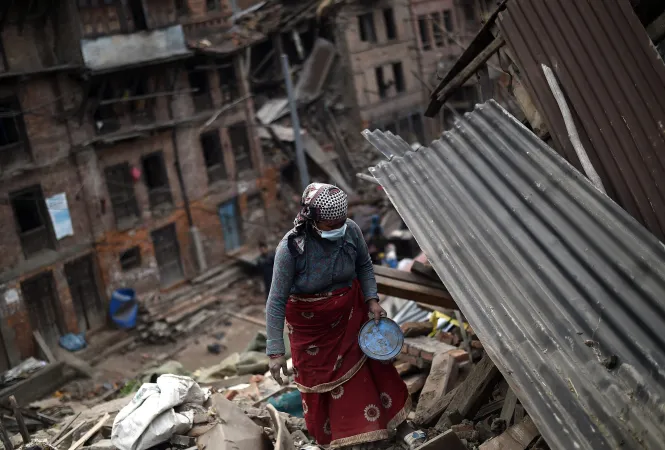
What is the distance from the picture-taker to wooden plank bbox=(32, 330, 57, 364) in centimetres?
1966

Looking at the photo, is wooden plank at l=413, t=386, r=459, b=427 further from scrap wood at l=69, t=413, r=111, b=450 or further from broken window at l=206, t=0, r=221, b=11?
broken window at l=206, t=0, r=221, b=11

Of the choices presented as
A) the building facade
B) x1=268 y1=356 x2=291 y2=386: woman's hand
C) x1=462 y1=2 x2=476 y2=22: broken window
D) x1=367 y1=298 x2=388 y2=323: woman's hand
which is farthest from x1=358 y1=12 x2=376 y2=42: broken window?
x1=268 y1=356 x2=291 y2=386: woman's hand

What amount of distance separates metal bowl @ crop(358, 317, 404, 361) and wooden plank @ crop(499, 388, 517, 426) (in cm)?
82

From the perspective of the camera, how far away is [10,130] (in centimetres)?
2028

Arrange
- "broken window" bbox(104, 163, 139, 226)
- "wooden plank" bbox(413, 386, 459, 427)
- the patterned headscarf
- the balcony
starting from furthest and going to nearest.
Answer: "broken window" bbox(104, 163, 139, 226), the balcony, "wooden plank" bbox(413, 386, 459, 427), the patterned headscarf

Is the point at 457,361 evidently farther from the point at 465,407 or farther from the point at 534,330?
the point at 534,330

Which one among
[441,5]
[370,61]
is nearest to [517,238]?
[370,61]

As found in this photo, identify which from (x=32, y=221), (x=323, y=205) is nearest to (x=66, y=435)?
(x=323, y=205)

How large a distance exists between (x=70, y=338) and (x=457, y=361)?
57.6ft

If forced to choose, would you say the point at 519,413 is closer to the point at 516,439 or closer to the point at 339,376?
the point at 516,439

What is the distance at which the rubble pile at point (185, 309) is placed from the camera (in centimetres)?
2206

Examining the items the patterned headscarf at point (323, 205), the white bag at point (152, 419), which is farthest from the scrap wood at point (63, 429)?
the patterned headscarf at point (323, 205)

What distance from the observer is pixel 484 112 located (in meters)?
5.73

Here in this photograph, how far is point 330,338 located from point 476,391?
122 centimetres
